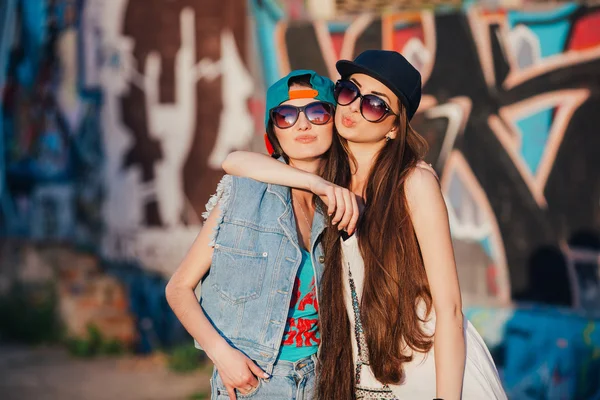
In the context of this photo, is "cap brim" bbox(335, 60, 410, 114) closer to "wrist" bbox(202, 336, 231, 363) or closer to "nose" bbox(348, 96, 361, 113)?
"nose" bbox(348, 96, 361, 113)

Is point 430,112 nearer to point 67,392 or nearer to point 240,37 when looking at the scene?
point 240,37

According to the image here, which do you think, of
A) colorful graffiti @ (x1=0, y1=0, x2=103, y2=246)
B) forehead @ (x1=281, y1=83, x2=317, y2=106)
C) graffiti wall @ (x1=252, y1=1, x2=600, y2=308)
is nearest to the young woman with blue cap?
forehead @ (x1=281, y1=83, x2=317, y2=106)

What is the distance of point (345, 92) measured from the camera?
301 centimetres

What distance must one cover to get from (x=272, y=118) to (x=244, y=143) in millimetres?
4244

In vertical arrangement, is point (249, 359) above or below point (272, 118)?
below

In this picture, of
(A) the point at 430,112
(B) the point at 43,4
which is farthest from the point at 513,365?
(B) the point at 43,4

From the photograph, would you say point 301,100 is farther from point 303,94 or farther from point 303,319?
point 303,319

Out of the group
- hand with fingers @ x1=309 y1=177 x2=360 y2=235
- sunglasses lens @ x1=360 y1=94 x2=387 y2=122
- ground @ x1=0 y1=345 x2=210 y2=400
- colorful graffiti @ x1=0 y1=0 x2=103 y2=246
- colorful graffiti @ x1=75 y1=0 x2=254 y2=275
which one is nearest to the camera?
hand with fingers @ x1=309 y1=177 x2=360 y2=235

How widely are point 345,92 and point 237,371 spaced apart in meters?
1.12

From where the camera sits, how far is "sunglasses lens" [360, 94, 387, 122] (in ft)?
9.64

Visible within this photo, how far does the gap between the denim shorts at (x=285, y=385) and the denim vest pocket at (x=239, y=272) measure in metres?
0.28

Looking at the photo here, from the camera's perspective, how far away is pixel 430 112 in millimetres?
6512

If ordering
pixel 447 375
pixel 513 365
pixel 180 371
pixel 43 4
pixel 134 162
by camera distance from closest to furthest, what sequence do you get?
pixel 447 375 → pixel 513 365 → pixel 180 371 → pixel 134 162 → pixel 43 4

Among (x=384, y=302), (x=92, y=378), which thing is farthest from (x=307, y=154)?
(x=92, y=378)
